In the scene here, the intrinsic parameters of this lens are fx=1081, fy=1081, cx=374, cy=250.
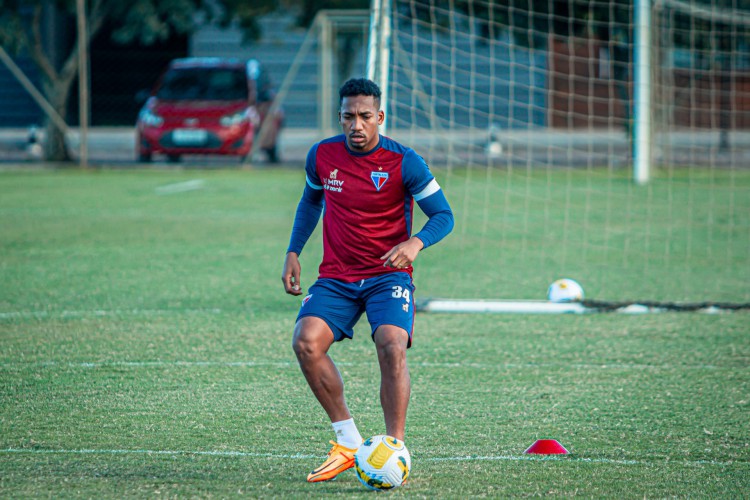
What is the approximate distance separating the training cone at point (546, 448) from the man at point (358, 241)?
800 mm

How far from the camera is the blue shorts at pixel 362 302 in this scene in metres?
4.70

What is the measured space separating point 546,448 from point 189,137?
1693 cm

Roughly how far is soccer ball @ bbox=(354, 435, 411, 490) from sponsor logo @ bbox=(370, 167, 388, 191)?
1160mm

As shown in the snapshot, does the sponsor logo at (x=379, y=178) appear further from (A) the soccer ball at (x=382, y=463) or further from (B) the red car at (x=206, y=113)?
(B) the red car at (x=206, y=113)

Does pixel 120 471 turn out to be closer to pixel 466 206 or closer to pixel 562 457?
pixel 562 457

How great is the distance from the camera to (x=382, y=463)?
169 inches

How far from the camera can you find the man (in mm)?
4645

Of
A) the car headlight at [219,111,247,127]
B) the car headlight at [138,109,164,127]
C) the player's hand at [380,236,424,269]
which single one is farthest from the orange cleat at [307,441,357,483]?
the car headlight at [138,109,164,127]

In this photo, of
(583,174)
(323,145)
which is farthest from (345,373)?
(583,174)

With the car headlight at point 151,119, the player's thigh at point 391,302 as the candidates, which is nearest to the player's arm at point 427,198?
the player's thigh at point 391,302

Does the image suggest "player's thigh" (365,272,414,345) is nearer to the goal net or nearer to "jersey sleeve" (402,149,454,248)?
"jersey sleeve" (402,149,454,248)

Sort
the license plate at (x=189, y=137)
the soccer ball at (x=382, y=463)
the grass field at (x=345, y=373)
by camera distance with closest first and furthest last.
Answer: the soccer ball at (x=382, y=463) → the grass field at (x=345, y=373) → the license plate at (x=189, y=137)

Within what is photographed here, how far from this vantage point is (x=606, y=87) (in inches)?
1201

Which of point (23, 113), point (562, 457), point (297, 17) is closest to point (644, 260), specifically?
point (562, 457)
